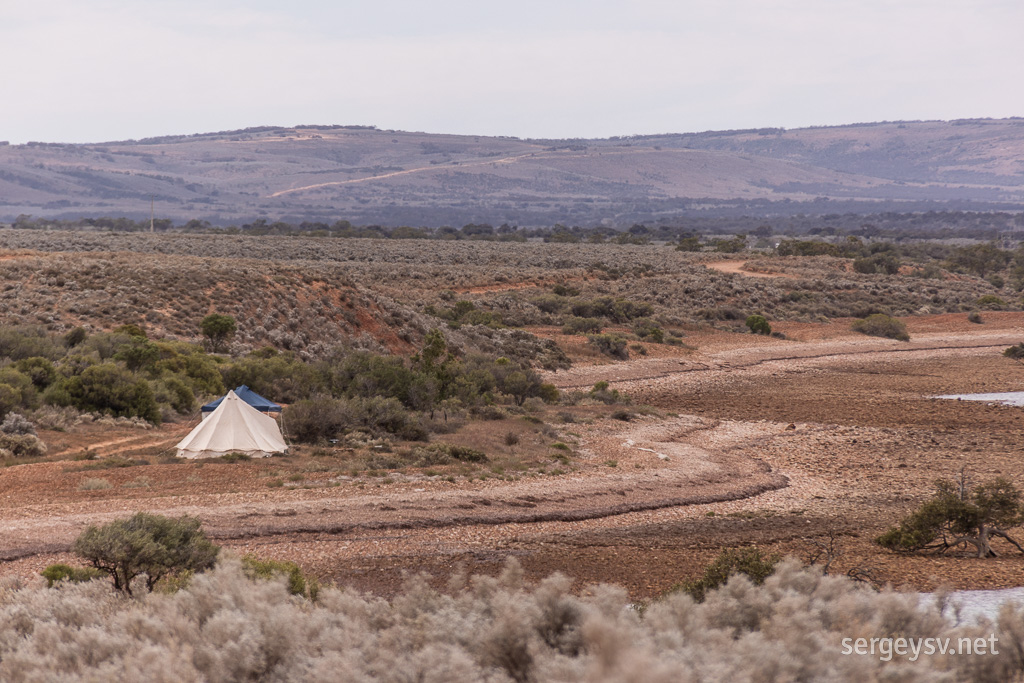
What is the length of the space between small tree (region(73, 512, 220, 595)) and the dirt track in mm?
1419

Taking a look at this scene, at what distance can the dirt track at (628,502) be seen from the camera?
10195mm

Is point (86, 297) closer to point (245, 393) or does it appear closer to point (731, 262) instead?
point (245, 393)

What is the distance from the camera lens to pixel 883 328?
135 feet

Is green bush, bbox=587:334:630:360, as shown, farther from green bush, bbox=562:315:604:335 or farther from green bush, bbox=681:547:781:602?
green bush, bbox=681:547:781:602

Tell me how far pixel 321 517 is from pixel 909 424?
16278 mm

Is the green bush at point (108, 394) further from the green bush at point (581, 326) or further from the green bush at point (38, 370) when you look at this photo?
the green bush at point (581, 326)

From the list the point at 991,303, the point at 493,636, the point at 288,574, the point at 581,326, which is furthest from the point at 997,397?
the point at 991,303

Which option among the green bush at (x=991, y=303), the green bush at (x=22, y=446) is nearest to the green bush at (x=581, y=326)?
the green bush at (x=22, y=446)

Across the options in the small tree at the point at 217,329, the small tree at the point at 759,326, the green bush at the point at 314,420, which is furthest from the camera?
the small tree at the point at 759,326

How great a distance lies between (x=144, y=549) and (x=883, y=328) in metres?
39.3

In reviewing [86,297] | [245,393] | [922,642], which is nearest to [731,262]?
[86,297]

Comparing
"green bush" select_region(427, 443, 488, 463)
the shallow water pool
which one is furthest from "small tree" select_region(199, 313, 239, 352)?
the shallow water pool

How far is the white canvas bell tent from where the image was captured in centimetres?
1485

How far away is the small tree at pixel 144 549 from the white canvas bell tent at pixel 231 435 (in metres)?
6.59
